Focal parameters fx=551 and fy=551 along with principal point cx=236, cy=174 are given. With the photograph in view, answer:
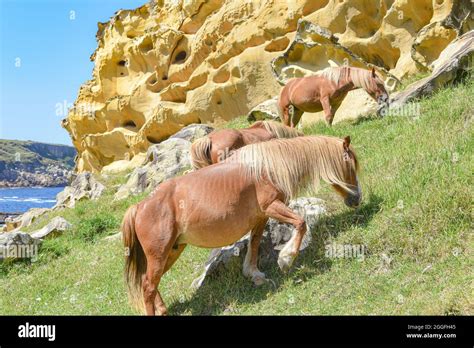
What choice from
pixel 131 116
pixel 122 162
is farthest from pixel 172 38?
pixel 122 162

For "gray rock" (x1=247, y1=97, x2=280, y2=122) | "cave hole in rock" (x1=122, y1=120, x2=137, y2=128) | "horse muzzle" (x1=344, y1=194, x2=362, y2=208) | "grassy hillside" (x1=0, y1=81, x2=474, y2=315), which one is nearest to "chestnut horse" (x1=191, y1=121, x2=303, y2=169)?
"grassy hillside" (x1=0, y1=81, x2=474, y2=315)

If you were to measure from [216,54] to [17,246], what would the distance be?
1753cm

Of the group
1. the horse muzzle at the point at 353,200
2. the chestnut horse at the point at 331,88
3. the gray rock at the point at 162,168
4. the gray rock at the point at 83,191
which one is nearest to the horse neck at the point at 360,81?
the chestnut horse at the point at 331,88

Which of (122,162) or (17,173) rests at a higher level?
(122,162)

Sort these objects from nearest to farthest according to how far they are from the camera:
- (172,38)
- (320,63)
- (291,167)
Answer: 1. (291,167)
2. (320,63)
3. (172,38)

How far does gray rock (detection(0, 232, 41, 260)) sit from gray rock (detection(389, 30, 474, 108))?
30.8 ft

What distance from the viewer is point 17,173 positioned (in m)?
138

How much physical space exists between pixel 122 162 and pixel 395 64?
2118 cm

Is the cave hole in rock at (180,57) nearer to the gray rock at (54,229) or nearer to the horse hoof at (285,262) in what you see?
the gray rock at (54,229)

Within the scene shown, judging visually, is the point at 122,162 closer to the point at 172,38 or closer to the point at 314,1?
the point at 172,38

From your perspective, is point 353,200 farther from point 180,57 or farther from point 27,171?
point 27,171

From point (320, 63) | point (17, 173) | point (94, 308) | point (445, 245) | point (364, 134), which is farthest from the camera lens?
point (17, 173)

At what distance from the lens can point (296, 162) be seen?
7.36 metres

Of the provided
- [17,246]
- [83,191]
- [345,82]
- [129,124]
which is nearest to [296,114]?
[345,82]
